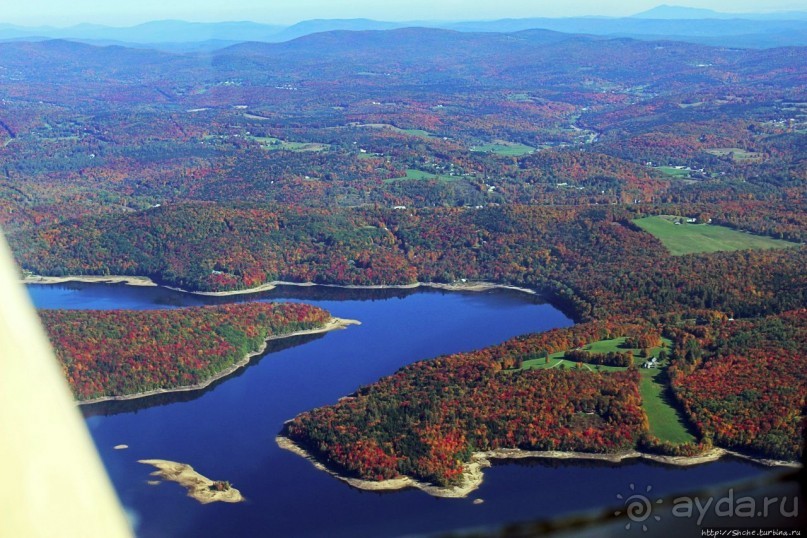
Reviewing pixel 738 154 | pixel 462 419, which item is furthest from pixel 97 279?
pixel 738 154

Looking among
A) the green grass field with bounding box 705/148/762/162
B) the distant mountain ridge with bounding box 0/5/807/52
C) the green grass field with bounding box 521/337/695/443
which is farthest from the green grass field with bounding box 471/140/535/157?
the distant mountain ridge with bounding box 0/5/807/52

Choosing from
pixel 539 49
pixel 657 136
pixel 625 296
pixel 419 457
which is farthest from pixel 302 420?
pixel 539 49

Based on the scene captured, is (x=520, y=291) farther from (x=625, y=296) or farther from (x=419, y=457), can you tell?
(x=419, y=457)

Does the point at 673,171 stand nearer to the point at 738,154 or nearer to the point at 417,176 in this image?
the point at 738,154

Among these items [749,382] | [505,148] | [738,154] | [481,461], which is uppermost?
[749,382]

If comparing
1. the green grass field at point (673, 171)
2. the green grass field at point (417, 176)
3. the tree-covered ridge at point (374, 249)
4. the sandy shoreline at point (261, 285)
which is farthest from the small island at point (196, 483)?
the green grass field at point (673, 171)

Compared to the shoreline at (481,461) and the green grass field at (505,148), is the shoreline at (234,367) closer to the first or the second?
the shoreline at (481,461)
